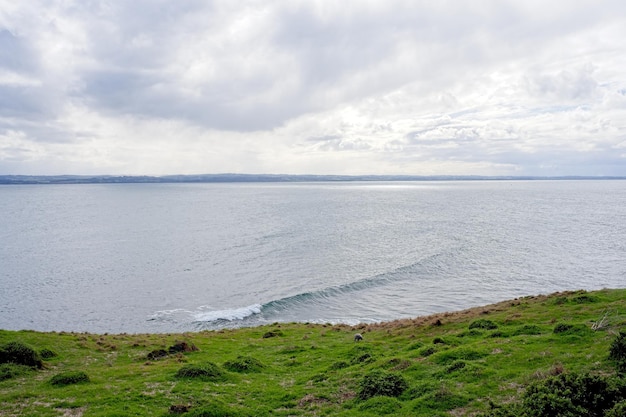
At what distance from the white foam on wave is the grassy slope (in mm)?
16939

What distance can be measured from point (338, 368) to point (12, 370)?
20.0m

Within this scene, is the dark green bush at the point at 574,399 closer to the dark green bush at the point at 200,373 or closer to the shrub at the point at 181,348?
the dark green bush at the point at 200,373

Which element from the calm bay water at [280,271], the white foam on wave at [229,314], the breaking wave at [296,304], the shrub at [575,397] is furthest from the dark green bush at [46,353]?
the shrub at [575,397]

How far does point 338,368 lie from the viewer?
89.0ft

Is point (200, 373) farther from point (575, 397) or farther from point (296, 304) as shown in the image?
point (296, 304)

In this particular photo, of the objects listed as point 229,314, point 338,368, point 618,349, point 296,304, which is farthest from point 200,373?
point 296,304

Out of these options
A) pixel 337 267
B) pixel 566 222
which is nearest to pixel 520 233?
pixel 566 222

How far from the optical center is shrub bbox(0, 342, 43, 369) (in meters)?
26.6

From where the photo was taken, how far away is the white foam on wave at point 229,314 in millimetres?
55219

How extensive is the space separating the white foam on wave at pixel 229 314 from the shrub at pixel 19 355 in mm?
27811

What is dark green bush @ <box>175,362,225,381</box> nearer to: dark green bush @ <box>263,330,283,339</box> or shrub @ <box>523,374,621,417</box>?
dark green bush @ <box>263,330,283,339</box>

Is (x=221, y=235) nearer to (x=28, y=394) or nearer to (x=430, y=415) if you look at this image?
(x=28, y=394)

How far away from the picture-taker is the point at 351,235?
387ft

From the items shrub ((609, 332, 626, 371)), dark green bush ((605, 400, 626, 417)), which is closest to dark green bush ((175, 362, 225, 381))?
dark green bush ((605, 400, 626, 417))
